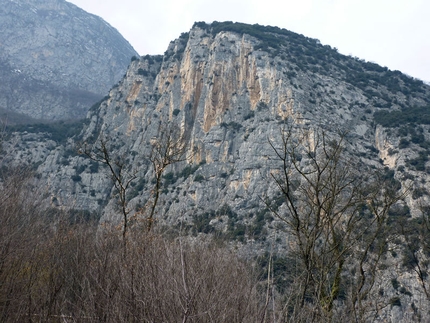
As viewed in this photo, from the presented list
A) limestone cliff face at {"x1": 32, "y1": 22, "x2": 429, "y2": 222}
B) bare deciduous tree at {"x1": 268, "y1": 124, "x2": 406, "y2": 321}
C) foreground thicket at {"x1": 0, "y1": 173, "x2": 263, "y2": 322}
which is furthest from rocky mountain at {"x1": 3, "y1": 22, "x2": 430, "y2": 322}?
foreground thicket at {"x1": 0, "y1": 173, "x2": 263, "y2": 322}

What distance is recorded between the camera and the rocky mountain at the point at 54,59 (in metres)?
97.9

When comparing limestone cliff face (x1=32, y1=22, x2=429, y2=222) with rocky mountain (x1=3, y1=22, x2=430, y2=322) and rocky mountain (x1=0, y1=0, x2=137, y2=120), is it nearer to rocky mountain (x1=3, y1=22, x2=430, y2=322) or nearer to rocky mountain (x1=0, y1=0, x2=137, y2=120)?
rocky mountain (x1=3, y1=22, x2=430, y2=322)

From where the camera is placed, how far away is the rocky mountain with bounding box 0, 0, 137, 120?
9794 centimetres

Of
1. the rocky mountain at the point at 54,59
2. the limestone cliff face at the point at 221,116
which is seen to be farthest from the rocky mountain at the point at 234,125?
the rocky mountain at the point at 54,59

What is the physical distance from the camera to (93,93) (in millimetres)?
117688

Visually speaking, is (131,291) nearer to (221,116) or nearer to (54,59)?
(221,116)

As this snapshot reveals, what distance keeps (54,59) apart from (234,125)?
317ft

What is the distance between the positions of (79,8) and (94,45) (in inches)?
1420

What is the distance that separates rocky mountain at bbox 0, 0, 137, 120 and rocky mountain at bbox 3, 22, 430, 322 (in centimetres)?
3570

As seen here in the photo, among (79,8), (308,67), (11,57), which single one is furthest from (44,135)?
(79,8)

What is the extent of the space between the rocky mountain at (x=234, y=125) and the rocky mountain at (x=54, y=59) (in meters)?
35.7

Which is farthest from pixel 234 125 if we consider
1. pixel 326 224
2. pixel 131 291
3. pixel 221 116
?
pixel 131 291

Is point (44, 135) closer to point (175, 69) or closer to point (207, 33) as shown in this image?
point (175, 69)

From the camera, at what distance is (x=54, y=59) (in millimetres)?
122500
